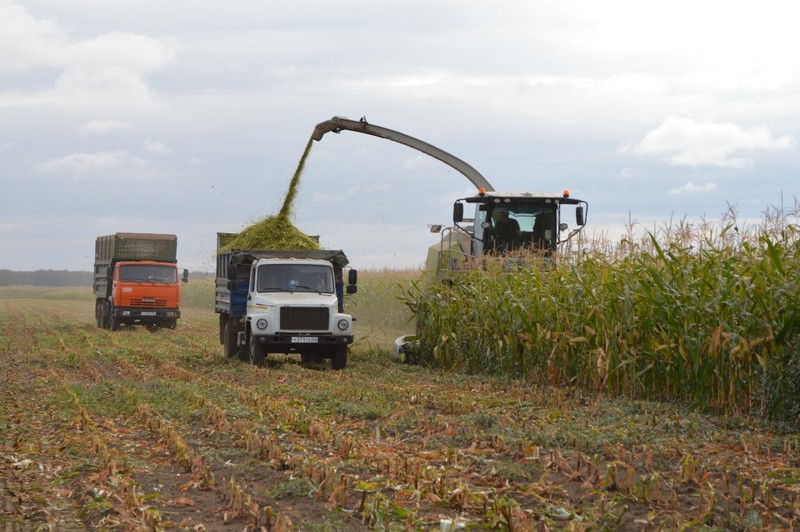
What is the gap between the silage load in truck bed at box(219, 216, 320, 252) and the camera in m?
22.6

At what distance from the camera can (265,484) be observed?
8.43 meters

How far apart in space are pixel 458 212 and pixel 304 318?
3655 millimetres

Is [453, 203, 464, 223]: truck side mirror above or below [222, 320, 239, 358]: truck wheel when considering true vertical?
above

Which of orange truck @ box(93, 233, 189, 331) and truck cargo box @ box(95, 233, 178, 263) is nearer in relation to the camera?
orange truck @ box(93, 233, 189, 331)

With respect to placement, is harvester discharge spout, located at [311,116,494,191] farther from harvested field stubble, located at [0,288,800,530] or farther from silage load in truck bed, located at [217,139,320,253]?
harvested field stubble, located at [0,288,800,530]

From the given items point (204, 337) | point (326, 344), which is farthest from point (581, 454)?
point (204, 337)

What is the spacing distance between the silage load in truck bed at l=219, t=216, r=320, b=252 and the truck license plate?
3970 mm

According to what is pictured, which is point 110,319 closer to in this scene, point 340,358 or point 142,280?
point 142,280

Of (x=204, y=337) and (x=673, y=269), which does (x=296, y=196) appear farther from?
(x=673, y=269)

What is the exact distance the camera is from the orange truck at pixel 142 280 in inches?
1304

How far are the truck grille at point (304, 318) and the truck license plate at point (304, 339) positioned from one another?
17 centimetres

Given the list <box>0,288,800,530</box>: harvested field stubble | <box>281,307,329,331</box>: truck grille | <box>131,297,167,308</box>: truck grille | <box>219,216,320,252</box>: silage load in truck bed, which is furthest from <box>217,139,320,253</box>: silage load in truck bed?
<box>131,297,167,308</box>: truck grille

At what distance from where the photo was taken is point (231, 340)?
21500 millimetres

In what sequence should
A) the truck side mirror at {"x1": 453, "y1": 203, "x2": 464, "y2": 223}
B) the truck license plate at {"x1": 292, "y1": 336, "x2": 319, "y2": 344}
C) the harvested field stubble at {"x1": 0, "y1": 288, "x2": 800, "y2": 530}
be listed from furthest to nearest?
the truck license plate at {"x1": 292, "y1": 336, "x2": 319, "y2": 344}
the truck side mirror at {"x1": 453, "y1": 203, "x2": 464, "y2": 223}
the harvested field stubble at {"x1": 0, "y1": 288, "x2": 800, "y2": 530}
